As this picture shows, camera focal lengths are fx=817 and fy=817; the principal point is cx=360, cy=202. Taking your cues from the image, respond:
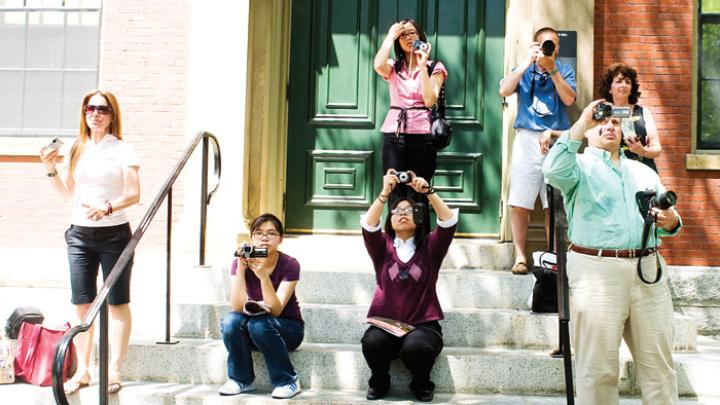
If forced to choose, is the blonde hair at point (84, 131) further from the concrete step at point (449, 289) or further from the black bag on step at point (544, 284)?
the black bag on step at point (544, 284)

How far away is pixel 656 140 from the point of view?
618 cm

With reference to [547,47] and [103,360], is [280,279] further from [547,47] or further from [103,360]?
[547,47]

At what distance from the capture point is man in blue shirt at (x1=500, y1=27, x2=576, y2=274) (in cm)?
662

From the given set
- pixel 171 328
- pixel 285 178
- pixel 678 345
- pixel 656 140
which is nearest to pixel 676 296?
pixel 678 345

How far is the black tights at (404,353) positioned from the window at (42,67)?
446 centimetres

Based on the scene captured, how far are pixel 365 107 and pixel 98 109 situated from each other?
289cm

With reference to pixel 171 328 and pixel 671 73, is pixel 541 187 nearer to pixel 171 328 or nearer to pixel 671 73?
pixel 671 73

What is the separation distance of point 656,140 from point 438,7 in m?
2.62

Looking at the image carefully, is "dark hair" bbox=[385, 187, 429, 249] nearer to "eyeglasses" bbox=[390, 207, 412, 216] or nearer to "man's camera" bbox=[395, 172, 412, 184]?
"eyeglasses" bbox=[390, 207, 412, 216]

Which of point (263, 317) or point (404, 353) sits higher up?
point (263, 317)

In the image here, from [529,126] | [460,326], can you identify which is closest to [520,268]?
[460,326]

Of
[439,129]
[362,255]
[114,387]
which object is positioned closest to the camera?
[114,387]

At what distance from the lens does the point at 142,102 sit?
7832 mm

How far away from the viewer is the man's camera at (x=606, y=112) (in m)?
4.34
